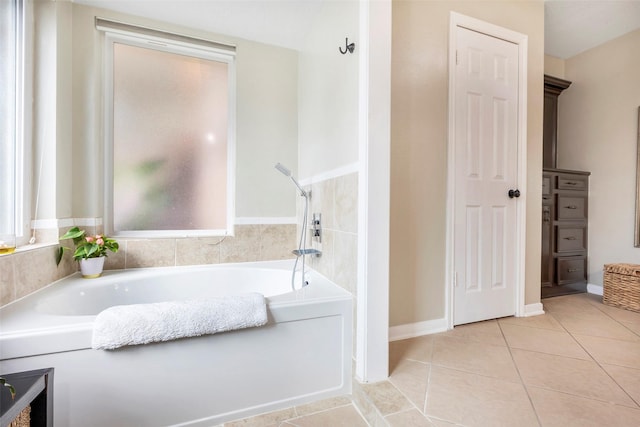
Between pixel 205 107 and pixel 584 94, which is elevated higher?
pixel 584 94

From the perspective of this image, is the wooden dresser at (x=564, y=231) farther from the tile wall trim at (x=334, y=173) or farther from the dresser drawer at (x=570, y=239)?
the tile wall trim at (x=334, y=173)

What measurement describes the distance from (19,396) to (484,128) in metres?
2.55

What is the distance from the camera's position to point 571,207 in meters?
2.82

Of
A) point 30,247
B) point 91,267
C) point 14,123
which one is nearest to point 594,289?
point 91,267

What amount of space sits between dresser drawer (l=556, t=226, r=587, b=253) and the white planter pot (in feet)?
12.4

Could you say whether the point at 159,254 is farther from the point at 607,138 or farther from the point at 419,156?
the point at 607,138

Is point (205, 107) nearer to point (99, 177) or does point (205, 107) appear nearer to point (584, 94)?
point (99, 177)

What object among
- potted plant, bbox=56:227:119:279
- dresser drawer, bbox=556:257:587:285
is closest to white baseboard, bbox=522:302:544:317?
dresser drawer, bbox=556:257:587:285

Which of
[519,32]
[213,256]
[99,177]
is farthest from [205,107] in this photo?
[519,32]

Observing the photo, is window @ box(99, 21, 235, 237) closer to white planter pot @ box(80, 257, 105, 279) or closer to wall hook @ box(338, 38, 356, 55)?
white planter pot @ box(80, 257, 105, 279)

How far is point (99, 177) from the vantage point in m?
2.08

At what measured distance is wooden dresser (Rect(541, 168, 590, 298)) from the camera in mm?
2631

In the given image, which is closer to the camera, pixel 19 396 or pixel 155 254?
pixel 19 396

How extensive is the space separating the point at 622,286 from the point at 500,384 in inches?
76.3
